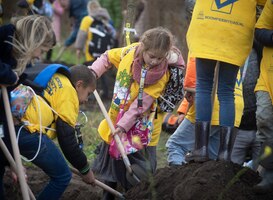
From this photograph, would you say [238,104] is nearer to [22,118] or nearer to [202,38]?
[202,38]

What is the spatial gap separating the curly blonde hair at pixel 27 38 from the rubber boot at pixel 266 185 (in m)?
1.91

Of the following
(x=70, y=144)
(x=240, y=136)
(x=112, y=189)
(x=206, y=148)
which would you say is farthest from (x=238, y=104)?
(x=70, y=144)

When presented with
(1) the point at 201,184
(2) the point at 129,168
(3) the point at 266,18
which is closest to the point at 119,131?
(2) the point at 129,168

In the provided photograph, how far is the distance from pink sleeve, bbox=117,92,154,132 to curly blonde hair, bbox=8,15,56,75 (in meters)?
1.26

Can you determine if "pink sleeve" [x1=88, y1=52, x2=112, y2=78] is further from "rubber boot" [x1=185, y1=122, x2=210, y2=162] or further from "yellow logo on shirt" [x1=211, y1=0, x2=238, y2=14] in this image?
"yellow logo on shirt" [x1=211, y1=0, x2=238, y2=14]

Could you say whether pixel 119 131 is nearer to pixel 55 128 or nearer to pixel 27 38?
pixel 55 128

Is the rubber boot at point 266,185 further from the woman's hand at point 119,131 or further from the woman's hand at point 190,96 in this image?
the woman's hand at point 190,96

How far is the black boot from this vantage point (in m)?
6.02

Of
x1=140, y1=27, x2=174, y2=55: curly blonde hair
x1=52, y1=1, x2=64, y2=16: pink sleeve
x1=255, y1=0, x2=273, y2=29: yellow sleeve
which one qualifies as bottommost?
x1=52, y1=1, x2=64, y2=16: pink sleeve

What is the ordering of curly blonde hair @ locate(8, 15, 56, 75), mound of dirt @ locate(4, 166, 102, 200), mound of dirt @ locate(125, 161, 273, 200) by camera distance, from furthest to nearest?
mound of dirt @ locate(4, 166, 102, 200), mound of dirt @ locate(125, 161, 273, 200), curly blonde hair @ locate(8, 15, 56, 75)

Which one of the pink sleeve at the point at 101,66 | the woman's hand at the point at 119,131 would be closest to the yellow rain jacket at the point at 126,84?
the pink sleeve at the point at 101,66

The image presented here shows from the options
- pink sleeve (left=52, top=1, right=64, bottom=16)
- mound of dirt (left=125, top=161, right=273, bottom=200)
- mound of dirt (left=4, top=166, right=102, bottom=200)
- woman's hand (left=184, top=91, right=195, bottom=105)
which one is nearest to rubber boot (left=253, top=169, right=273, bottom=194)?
mound of dirt (left=125, top=161, right=273, bottom=200)

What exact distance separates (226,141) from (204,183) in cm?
56

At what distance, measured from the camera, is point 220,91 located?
6.04 meters
